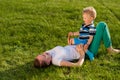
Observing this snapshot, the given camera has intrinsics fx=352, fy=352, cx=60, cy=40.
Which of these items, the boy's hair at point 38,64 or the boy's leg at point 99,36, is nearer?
the boy's hair at point 38,64

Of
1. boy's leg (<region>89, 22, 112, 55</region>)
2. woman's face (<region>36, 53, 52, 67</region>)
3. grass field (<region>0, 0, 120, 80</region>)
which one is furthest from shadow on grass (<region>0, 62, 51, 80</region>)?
boy's leg (<region>89, 22, 112, 55</region>)

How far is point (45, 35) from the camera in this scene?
27.2 feet

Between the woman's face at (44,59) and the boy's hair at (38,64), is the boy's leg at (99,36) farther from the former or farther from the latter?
the boy's hair at (38,64)

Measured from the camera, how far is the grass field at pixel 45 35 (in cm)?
636

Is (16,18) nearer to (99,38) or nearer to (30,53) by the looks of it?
(30,53)

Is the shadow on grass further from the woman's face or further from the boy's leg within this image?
the boy's leg

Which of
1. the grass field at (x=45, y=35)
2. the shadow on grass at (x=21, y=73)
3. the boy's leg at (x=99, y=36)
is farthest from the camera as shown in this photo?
the boy's leg at (x=99, y=36)

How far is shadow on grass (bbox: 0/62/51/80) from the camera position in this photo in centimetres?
616

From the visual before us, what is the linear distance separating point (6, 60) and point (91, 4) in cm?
473

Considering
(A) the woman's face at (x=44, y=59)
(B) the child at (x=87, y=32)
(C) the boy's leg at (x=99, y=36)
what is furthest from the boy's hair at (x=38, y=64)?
(C) the boy's leg at (x=99, y=36)

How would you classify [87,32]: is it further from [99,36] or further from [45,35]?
[45,35]

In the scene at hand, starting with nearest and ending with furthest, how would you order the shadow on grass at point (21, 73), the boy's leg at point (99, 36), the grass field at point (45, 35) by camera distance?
1. the shadow on grass at point (21, 73)
2. the grass field at point (45, 35)
3. the boy's leg at point (99, 36)

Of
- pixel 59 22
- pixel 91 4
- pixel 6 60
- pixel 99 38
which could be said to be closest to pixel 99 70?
pixel 99 38

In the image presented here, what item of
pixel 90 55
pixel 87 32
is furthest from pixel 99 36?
pixel 90 55
